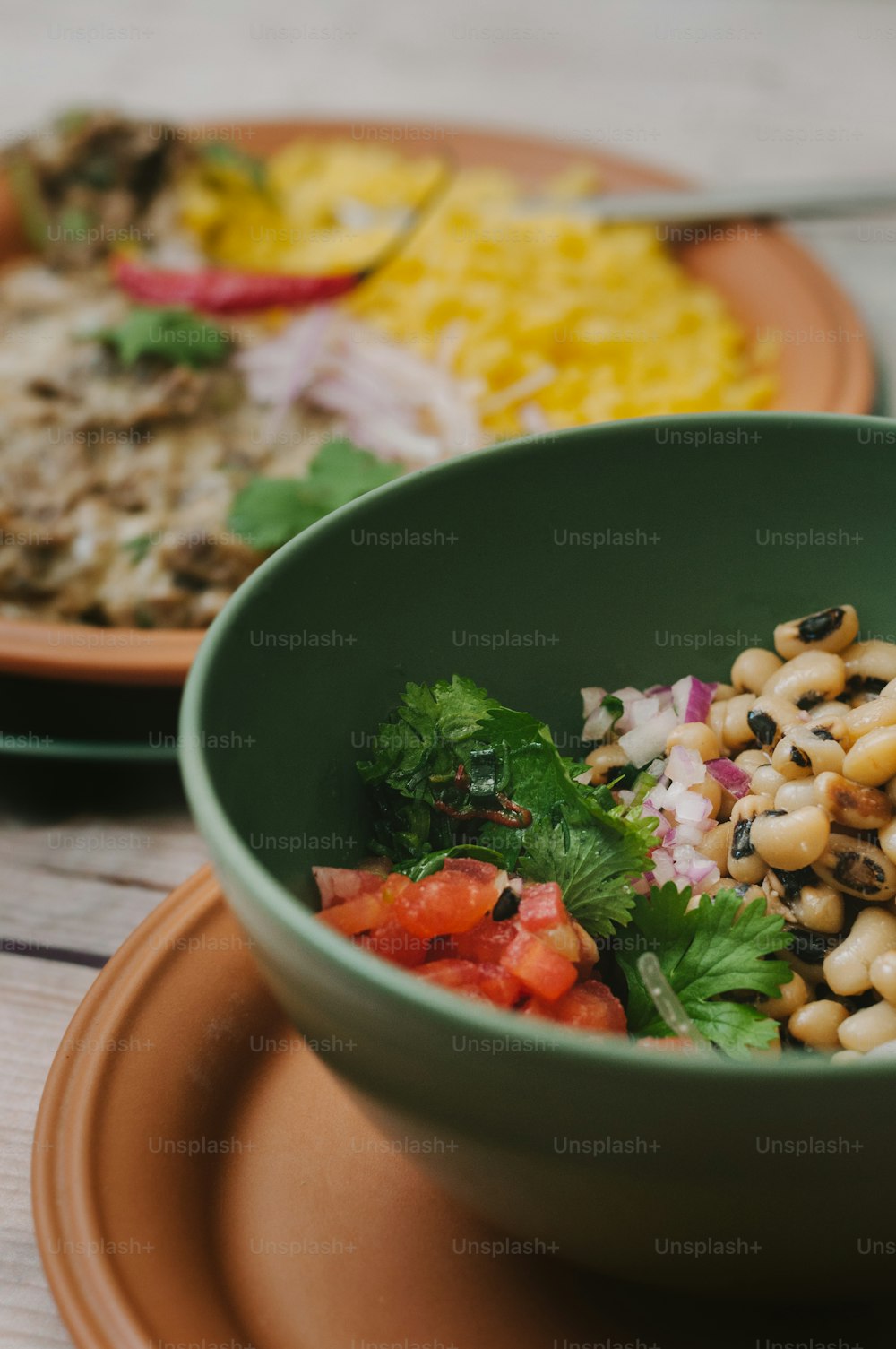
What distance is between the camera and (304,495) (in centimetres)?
188

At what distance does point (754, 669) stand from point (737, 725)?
0.08 meters

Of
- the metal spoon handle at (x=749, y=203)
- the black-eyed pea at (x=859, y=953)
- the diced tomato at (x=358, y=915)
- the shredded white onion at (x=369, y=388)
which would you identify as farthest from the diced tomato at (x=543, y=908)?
the metal spoon handle at (x=749, y=203)

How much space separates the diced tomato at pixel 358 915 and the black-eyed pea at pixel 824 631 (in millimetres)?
479

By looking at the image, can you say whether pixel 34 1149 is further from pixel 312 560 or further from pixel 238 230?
pixel 238 230

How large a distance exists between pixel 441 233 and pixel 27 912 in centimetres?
173

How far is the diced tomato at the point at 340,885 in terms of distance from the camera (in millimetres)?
1073

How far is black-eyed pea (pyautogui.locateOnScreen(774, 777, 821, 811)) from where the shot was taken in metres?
1.09

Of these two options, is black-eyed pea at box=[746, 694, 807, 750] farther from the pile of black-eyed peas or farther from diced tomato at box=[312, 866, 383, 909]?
diced tomato at box=[312, 866, 383, 909]

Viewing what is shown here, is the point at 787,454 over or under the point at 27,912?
over

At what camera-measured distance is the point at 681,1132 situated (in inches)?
29.7

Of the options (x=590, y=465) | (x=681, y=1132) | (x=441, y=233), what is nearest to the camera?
(x=681, y=1132)

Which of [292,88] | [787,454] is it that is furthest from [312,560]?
[292,88]

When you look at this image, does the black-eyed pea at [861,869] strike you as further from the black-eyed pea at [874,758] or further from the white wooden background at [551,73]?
the white wooden background at [551,73]

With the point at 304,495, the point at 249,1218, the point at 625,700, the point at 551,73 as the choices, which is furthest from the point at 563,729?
the point at 551,73
